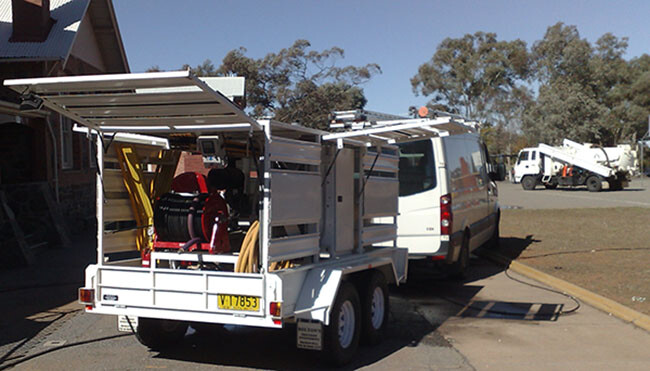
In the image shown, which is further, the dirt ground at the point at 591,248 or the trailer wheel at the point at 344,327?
the dirt ground at the point at 591,248

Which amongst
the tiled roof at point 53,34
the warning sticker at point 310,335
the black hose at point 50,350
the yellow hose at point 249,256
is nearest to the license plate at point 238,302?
the yellow hose at point 249,256

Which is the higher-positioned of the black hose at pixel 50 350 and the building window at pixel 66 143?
the building window at pixel 66 143

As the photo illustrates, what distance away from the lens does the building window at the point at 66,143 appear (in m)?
18.9

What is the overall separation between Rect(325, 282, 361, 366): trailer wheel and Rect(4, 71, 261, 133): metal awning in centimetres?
175

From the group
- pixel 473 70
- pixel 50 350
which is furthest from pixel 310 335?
pixel 473 70

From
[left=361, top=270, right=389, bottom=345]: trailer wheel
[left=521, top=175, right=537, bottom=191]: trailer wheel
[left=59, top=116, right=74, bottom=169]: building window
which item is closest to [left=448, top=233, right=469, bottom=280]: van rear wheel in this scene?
[left=361, top=270, right=389, bottom=345]: trailer wheel

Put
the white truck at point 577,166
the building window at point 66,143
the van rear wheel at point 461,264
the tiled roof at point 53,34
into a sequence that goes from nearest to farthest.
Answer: the van rear wheel at point 461,264 < the tiled roof at point 53,34 < the building window at point 66,143 < the white truck at point 577,166

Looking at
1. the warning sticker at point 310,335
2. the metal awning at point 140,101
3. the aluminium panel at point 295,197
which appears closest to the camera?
the metal awning at point 140,101

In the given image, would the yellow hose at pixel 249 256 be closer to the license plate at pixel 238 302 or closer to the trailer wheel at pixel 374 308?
the license plate at pixel 238 302

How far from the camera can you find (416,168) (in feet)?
31.9

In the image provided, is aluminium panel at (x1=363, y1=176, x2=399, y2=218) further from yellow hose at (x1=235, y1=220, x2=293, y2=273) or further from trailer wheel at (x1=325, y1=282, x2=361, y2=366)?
yellow hose at (x1=235, y1=220, x2=293, y2=273)

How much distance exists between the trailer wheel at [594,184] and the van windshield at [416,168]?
3096 cm

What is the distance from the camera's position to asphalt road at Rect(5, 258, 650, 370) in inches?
242

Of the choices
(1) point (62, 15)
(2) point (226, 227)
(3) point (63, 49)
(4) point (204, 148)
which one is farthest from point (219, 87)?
(1) point (62, 15)
